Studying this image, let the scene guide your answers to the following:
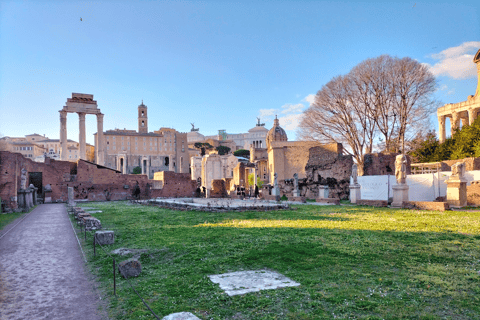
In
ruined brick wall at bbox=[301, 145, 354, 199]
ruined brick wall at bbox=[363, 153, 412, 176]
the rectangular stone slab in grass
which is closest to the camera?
the rectangular stone slab in grass

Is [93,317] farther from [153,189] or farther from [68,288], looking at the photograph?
[153,189]

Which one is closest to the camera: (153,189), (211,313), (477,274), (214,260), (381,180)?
(211,313)

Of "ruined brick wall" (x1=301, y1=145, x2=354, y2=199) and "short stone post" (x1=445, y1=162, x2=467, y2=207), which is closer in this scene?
"short stone post" (x1=445, y1=162, x2=467, y2=207)

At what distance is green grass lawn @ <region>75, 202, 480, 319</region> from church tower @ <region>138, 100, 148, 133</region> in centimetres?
10532

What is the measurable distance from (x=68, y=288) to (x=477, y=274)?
5.77 metres

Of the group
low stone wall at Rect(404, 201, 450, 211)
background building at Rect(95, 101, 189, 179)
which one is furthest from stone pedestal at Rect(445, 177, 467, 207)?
background building at Rect(95, 101, 189, 179)

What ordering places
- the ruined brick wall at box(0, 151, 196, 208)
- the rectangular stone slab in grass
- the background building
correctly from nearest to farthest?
the rectangular stone slab in grass
the ruined brick wall at box(0, 151, 196, 208)
the background building

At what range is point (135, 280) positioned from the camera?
16.0ft

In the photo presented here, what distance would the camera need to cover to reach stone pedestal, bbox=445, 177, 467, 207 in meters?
13.6

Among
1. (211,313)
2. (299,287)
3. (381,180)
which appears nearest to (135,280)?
(211,313)

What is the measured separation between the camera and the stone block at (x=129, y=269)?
16.3 feet

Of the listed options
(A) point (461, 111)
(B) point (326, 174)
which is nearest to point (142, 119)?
(A) point (461, 111)

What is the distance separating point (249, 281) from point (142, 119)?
11182cm

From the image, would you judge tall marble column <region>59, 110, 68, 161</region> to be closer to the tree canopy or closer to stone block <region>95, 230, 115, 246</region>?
the tree canopy
